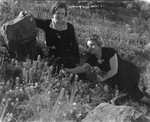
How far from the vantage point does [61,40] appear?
4953 millimetres

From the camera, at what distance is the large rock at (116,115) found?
2717 millimetres

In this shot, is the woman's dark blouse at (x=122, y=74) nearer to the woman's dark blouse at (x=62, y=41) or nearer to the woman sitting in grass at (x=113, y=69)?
the woman sitting in grass at (x=113, y=69)

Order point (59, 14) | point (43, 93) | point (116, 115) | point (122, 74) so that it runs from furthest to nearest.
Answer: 1. point (59, 14)
2. point (122, 74)
3. point (43, 93)
4. point (116, 115)

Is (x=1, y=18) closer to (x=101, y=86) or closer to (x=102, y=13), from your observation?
(x=101, y=86)

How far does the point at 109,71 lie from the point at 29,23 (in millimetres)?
1756

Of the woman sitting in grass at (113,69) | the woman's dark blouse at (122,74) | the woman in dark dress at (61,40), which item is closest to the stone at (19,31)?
the woman in dark dress at (61,40)

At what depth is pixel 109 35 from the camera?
7.58 m

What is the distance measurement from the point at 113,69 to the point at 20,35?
6.01 ft

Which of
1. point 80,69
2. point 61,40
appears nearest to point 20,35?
point 61,40

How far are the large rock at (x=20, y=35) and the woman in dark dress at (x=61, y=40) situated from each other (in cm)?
24

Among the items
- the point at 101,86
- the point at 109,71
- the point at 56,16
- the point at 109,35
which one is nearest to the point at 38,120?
the point at 101,86

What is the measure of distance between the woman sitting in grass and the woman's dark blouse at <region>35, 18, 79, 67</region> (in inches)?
20.5

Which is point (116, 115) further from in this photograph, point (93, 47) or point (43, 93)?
point (93, 47)

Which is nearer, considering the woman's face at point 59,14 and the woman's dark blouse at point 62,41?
the woman's face at point 59,14
